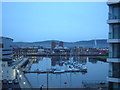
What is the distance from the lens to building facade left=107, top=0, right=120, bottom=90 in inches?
45.2

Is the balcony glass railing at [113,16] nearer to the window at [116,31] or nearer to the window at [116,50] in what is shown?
the window at [116,31]

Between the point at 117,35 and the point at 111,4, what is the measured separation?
0.21 m

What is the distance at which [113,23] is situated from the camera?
46.1 inches

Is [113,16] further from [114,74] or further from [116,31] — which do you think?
[114,74]

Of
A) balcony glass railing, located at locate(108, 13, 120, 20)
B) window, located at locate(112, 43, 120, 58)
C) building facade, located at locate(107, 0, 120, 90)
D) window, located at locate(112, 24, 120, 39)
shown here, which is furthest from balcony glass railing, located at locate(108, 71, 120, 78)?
balcony glass railing, located at locate(108, 13, 120, 20)

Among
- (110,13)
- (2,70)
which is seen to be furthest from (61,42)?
(110,13)

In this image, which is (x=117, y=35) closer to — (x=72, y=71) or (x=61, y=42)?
(x=72, y=71)

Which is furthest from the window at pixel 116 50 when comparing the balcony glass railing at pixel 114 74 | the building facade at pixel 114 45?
the balcony glass railing at pixel 114 74

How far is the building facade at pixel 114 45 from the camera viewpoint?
115 cm

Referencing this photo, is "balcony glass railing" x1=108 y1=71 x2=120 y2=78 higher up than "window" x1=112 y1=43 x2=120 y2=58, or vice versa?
"window" x1=112 y1=43 x2=120 y2=58

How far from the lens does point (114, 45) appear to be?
1.19 m

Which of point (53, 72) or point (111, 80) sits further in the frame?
point (53, 72)

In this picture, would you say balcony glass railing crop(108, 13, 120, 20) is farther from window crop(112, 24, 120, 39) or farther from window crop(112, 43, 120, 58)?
window crop(112, 43, 120, 58)

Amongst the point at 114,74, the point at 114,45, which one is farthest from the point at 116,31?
the point at 114,74
